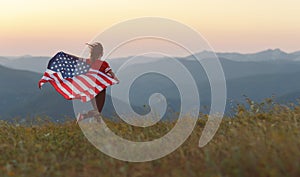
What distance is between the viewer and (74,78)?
13.8 metres

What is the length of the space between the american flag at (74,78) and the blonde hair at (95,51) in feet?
1.02

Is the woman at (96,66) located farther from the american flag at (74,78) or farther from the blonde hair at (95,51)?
the american flag at (74,78)

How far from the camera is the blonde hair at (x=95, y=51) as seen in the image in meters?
13.5

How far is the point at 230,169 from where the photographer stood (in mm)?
6988

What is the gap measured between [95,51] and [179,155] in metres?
5.95

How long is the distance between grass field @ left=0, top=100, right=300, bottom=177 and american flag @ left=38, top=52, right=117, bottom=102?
1.35 metres

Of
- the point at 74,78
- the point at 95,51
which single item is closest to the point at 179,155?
the point at 95,51

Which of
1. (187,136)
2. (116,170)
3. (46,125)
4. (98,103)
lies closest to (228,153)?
(116,170)

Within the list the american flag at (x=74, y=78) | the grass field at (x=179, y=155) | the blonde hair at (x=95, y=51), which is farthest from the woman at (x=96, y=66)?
the grass field at (x=179, y=155)

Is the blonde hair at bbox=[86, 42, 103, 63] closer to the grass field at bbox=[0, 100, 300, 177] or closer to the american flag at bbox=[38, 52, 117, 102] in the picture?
the american flag at bbox=[38, 52, 117, 102]

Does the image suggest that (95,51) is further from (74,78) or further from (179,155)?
(179,155)

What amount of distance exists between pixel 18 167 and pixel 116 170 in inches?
84.0

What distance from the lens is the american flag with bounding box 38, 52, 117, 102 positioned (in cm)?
1349

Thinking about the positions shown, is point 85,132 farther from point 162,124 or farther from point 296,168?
point 296,168
